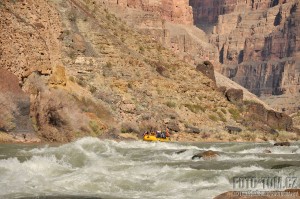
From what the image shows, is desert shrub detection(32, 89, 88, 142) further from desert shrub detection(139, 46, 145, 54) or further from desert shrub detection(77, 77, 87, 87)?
desert shrub detection(139, 46, 145, 54)

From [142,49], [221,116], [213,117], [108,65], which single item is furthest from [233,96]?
[108,65]

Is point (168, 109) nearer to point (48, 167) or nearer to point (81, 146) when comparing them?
point (81, 146)

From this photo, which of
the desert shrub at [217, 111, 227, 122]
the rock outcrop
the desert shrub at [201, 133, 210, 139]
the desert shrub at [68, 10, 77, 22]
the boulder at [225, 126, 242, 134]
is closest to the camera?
the rock outcrop

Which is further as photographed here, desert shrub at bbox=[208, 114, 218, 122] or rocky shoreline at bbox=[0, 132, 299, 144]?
desert shrub at bbox=[208, 114, 218, 122]

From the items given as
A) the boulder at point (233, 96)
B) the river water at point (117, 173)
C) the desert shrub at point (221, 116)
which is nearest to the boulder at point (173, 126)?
the desert shrub at point (221, 116)

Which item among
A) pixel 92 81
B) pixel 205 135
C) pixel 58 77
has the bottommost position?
pixel 205 135

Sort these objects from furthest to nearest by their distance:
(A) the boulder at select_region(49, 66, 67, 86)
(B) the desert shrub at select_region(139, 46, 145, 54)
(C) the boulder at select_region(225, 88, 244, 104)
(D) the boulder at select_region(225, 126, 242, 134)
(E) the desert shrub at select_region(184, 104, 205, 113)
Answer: (C) the boulder at select_region(225, 88, 244, 104) < (B) the desert shrub at select_region(139, 46, 145, 54) < (D) the boulder at select_region(225, 126, 242, 134) < (E) the desert shrub at select_region(184, 104, 205, 113) < (A) the boulder at select_region(49, 66, 67, 86)

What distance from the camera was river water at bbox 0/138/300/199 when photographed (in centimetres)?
2355

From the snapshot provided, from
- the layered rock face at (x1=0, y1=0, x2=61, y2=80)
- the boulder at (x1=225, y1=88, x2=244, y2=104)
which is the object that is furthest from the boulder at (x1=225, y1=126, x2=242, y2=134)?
the layered rock face at (x1=0, y1=0, x2=61, y2=80)

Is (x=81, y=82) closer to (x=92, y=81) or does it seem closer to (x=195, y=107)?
(x=92, y=81)

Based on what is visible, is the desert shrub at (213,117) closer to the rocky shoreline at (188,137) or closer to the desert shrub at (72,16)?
the rocky shoreline at (188,137)

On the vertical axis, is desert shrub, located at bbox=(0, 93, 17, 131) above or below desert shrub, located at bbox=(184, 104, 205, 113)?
above

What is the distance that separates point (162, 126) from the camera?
5653cm

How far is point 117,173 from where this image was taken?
27.9m
